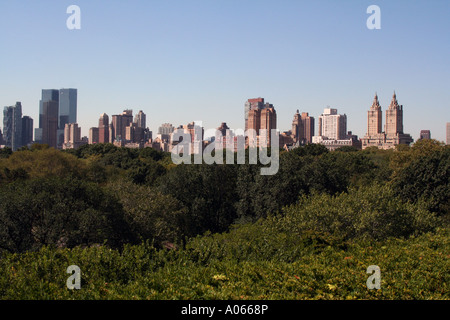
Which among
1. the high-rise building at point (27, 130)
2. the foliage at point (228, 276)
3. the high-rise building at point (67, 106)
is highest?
the high-rise building at point (67, 106)

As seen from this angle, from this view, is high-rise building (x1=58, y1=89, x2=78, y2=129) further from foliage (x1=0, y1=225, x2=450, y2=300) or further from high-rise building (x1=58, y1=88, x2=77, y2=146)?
foliage (x1=0, y1=225, x2=450, y2=300)

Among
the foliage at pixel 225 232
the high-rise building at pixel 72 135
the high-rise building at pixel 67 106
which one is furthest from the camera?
the high-rise building at pixel 72 135

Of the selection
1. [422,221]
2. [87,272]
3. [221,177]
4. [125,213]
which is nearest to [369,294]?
[87,272]

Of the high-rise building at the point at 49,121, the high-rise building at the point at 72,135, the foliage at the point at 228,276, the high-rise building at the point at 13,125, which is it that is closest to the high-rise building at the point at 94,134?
the high-rise building at the point at 72,135

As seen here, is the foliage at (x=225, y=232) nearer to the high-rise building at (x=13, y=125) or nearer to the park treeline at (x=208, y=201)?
the park treeline at (x=208, y=201)

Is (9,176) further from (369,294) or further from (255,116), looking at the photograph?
(255,116)

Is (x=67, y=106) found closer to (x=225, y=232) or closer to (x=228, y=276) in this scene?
(x=225, y=232)

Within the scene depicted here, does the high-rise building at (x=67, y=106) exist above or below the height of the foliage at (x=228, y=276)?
above
